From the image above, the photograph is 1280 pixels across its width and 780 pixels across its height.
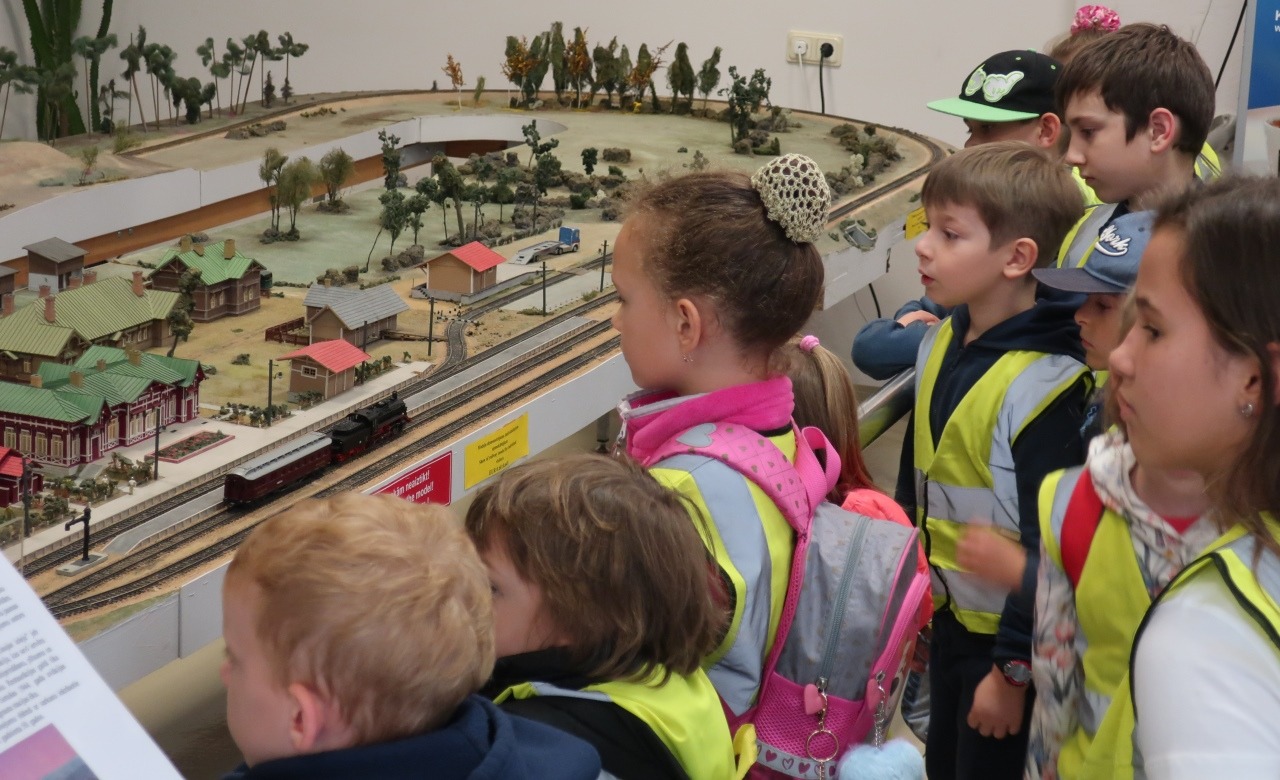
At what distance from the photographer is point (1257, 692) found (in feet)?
3.48

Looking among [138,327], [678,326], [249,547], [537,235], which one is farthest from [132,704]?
[537,235]

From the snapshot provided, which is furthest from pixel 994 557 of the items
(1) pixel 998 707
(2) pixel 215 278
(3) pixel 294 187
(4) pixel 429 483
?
(3) pixel 294 187

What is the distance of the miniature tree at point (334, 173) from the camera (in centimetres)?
489

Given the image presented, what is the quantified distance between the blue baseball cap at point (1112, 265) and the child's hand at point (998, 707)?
1.99ft

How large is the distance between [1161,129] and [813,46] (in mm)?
6131

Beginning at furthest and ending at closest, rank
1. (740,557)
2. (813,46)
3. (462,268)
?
(813,46) < (462,268) < (740,557)

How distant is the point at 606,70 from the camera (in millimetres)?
7684

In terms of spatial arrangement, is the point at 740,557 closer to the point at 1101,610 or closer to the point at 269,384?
the point at 1101,610

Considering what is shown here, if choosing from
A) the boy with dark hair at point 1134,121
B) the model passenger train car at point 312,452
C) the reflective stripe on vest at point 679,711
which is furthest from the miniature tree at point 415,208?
the reflective stripe on vest at point 679,711

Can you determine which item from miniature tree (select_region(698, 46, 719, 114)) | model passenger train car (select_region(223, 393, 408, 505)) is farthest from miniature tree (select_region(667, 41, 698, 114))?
model passenger train car (select_region(223, 393, 408, 505))

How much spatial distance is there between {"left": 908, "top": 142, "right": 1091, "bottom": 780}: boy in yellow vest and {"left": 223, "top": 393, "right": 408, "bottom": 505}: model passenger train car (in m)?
1.25

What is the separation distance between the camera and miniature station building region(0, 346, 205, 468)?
2.63 meters

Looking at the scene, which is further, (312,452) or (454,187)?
(454,187)

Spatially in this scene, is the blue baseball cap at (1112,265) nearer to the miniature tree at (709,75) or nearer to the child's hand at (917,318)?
the child's hand at (917,318)
